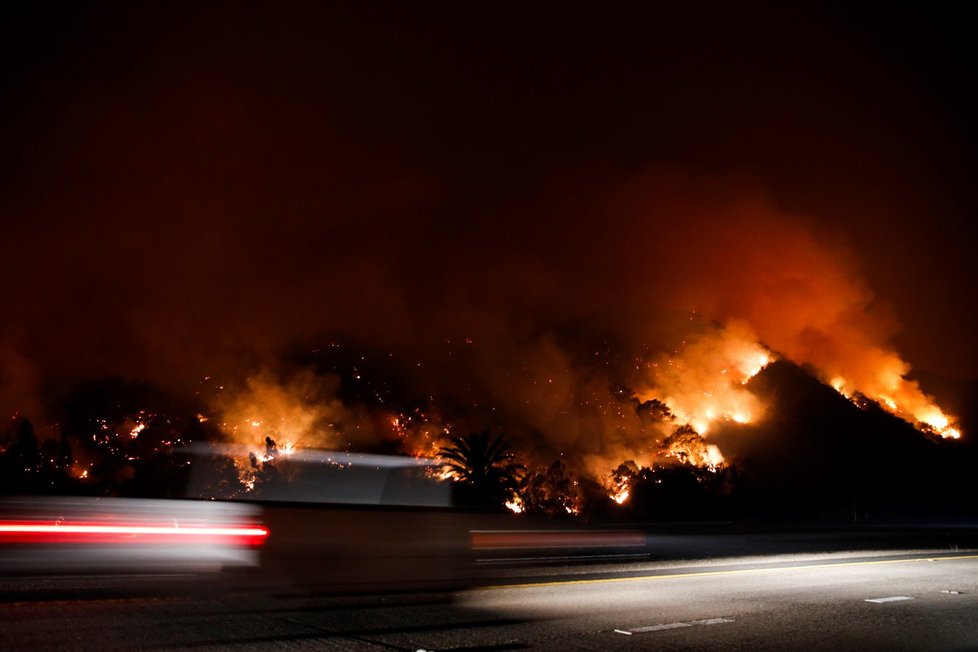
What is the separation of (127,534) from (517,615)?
4.72m

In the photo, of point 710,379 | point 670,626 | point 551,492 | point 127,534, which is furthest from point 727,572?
point 710,379

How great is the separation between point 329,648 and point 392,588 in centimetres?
409

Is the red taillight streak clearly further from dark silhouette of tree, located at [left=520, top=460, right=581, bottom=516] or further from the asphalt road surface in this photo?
dark silhouette of tree, located at [left=520, top=460, right=581, bottom=516]

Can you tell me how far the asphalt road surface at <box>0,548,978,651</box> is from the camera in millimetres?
8000

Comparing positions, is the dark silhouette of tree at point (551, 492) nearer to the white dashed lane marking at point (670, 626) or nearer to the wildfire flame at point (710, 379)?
the wildfire flame at point (710, 379)

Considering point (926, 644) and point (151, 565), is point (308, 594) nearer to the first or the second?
point (151, 565)

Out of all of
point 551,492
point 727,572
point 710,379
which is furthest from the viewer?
point 710,379

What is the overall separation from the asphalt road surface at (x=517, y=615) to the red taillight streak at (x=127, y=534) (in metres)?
0.68

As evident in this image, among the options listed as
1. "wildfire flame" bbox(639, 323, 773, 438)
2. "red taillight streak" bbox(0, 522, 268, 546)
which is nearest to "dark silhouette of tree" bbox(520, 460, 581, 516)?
"wildfire flame" bbox(639, 323, 773, 438)

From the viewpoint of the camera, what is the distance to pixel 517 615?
966cm

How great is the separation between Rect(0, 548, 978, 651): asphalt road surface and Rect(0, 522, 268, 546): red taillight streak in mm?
679

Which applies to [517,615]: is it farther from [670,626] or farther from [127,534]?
[127,534]

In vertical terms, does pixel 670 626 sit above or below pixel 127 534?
below

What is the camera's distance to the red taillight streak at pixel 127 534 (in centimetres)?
952
